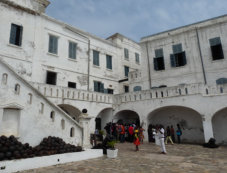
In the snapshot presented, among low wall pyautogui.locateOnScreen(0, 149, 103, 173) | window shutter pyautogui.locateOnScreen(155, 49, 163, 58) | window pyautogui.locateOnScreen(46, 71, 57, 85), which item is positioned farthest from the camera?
window shutter pyautogui.locateOnScreen(155, 49, 163, 58)

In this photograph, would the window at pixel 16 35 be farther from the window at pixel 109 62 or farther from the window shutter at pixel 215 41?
the window shutter at pixel 215 41

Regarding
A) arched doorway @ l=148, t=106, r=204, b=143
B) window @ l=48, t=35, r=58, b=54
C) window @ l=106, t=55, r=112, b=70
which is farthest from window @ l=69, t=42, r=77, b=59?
arched doorway @ l=148, t=106, r=204, b=143

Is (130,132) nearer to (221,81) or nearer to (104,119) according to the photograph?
(104,119)

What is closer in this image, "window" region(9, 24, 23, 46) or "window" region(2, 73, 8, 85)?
"window" region(2, 73, 8, 85)

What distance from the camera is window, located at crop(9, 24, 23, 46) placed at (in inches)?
559

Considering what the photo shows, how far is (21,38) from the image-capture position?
14641mm

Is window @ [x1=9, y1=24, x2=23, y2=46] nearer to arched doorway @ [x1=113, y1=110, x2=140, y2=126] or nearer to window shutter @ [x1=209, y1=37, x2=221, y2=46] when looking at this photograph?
arched doorway @ [x1=113, y1=110, x2=140, y2=126]

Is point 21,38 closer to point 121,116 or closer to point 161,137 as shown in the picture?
point 121,116

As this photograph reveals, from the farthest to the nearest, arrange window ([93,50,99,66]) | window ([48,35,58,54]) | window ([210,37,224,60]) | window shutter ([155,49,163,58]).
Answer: window ([93,50,99,66]) → window shutter ([155,49,163,58]) → window ([210,37,224,60]) → window ([48,35,58,54])

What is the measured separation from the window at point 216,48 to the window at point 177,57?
2.76 m

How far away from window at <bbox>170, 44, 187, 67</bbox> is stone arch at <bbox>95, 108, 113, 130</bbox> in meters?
8.76

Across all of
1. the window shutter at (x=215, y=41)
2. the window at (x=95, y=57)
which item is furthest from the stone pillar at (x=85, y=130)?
the window shutter at (x=215, y=41)

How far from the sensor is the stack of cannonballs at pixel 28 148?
5.86 meters

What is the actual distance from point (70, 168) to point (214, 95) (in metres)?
11.9
